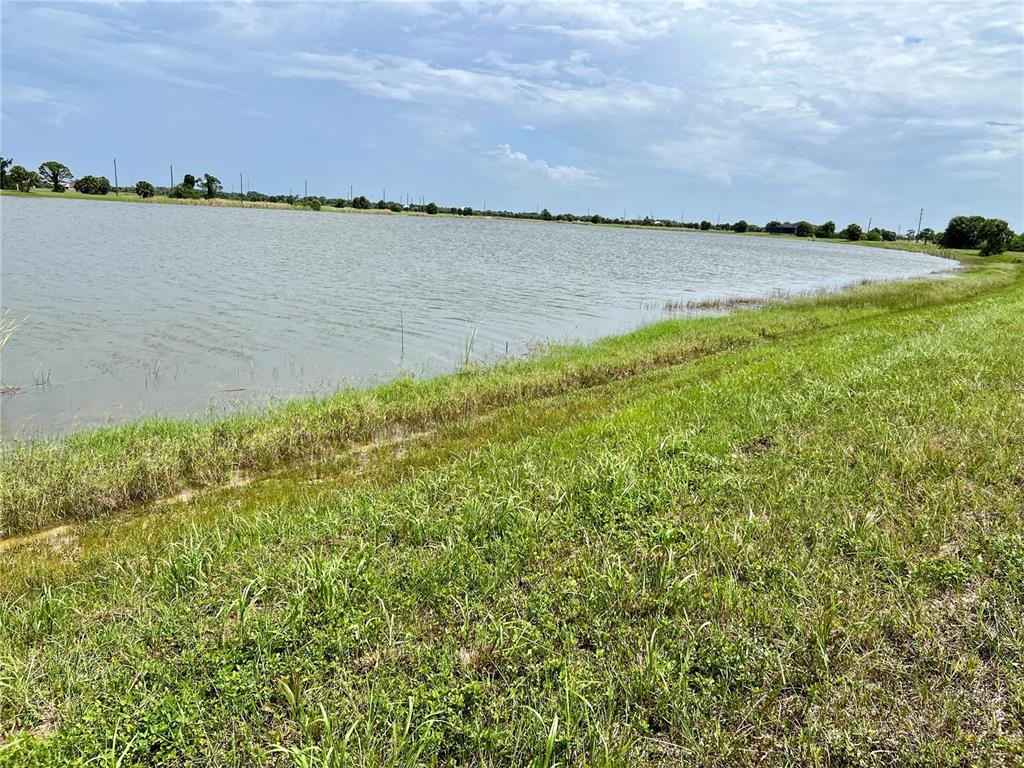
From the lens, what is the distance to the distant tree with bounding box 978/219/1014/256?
321 feet

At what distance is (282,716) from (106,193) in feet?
561

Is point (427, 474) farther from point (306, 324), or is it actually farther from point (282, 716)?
point (306, 324)

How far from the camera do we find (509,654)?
12.1 feet

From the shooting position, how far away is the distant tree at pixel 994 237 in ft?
321

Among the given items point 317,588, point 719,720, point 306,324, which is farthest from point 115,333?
point 719,720

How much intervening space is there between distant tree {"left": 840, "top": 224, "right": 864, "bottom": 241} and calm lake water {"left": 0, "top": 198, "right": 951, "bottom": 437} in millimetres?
157008

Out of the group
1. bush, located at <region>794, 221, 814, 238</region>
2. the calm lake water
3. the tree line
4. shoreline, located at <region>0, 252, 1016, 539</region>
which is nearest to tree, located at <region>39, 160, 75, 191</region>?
the tree line

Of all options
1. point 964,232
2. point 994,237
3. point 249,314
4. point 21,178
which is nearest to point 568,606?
point 249,314

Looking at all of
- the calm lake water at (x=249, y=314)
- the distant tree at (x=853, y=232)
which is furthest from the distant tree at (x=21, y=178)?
the distant tree at (x=853, y=232)

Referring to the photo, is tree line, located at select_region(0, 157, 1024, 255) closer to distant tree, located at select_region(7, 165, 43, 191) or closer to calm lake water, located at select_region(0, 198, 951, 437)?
distant tree, located at select_region(7, 165, 43, 191)

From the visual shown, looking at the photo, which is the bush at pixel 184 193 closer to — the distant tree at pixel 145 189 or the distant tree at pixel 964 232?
the distant tree at pixel 145 189

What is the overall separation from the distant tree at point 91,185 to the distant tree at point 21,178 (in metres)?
8.14

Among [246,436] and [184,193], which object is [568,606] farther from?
[184,193]

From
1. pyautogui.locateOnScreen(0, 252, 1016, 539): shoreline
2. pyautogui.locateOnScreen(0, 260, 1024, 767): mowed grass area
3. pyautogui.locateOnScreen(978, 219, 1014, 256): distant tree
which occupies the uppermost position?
pyautogui.locateOnScreen(978, 219, 1014, 256): distant tree
